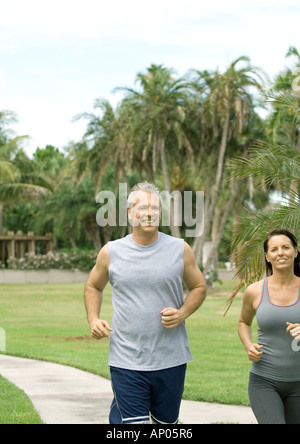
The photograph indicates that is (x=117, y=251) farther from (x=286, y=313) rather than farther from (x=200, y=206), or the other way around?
(x=200, y=206)

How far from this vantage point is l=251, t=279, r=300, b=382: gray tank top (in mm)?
4508

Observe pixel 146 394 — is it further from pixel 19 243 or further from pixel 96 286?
pixel 19 243

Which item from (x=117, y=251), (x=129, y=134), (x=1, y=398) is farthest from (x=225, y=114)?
(x=117, y=251)

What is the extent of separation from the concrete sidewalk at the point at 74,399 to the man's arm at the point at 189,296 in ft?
11.6

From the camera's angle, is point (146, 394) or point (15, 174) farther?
point (15, 174)

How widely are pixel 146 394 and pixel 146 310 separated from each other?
50 centimetres

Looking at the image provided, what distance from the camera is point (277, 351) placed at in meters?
4.53

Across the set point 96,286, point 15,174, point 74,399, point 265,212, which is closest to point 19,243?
point 15,174

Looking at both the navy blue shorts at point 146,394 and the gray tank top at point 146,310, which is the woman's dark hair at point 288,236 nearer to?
the gray tank top at point 146,310

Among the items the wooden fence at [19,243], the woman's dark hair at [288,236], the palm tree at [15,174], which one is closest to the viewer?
the woman's dark hair at [288,236]

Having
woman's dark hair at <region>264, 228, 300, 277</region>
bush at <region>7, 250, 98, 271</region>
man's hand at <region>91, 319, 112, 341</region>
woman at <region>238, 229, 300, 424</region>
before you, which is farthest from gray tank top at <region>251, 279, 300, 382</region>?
bush at <region>7, 250, 98, 271</region>

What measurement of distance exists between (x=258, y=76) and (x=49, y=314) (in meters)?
15.4

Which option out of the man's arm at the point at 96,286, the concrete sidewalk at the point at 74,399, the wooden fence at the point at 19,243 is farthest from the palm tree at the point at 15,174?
the man's arm at the point at 96,286

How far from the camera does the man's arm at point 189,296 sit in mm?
4438
